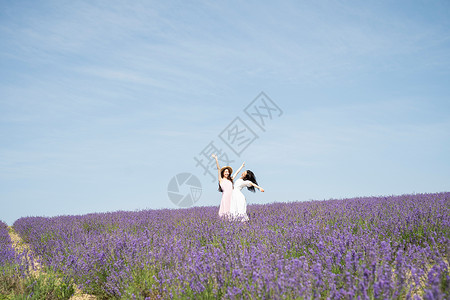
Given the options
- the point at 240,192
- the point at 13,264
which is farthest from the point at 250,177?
the point at 13,264

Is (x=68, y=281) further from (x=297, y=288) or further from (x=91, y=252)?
(x=297, y=288)

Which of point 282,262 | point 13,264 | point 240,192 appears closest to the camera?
point 282,262

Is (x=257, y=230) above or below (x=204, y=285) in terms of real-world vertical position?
above

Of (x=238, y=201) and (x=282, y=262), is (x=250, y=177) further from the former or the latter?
(x=282, y=262)

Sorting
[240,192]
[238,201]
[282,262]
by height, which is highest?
[240,192]

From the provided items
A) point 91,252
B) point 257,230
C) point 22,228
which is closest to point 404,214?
point 257,230

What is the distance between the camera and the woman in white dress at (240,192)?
22.2ft

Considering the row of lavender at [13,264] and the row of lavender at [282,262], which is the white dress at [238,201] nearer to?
the row of lavender at [282,262]

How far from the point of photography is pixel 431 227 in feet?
13.4

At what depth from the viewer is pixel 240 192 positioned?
7051 millimetres

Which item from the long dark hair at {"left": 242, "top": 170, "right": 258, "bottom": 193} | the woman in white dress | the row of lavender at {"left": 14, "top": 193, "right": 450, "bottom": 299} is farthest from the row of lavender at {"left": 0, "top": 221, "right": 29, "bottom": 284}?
the long dark hair at {"left": 242, "top": 170, "right": 258, "bottom": 193}

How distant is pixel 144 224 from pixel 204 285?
454 cm

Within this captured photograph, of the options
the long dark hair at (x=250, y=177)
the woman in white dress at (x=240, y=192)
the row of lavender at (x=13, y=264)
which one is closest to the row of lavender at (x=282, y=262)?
the row of lavender at (x=13, y=264)

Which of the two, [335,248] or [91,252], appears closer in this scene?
[335,248]
